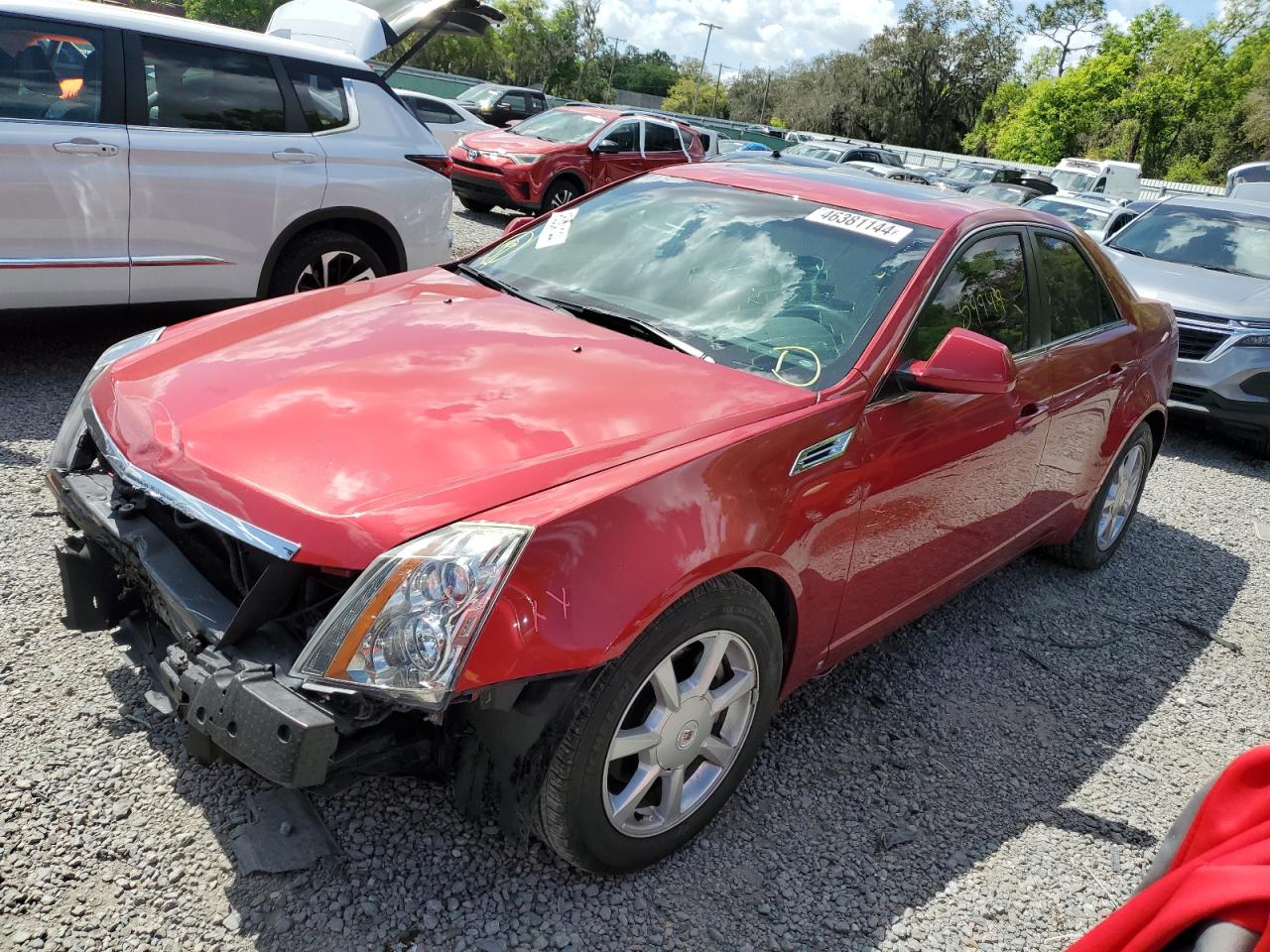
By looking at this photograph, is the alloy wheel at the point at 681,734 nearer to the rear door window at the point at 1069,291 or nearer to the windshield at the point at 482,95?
the rear door window at the point at 1069,291

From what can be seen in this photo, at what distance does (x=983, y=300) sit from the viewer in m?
3.37

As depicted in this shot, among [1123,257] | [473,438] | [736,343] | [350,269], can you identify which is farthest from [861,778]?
[1123,257]

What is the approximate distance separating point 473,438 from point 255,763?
2.68ft

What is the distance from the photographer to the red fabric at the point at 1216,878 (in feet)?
3.85

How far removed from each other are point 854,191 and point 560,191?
405 inches

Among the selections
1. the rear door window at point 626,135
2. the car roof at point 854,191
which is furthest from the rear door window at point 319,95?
the rear door window at point 626,135

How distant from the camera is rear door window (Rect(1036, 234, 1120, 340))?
3814 mm

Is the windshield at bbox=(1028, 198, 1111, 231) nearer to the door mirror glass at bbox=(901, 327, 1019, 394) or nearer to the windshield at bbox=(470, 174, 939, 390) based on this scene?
the windshield at bbox=(470, 174, 939, 390)

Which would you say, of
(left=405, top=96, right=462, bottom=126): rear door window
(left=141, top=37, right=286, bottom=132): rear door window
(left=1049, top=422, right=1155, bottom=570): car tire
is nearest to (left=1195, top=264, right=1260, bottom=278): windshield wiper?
(left=1049, top=422, right=1155, bottom=570): car tire

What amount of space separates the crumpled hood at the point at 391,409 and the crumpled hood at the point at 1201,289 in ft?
18.7

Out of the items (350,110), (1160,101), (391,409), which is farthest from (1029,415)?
(1160,101)

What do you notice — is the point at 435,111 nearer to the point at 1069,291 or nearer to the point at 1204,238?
the point at 1204,238

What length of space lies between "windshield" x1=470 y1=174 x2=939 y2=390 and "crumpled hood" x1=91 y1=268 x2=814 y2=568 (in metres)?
0.19

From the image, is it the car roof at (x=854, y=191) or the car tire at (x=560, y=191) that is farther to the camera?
the car tire at (x=560, y=191)
